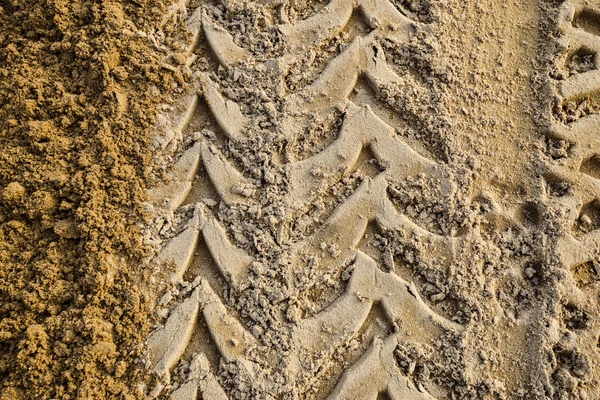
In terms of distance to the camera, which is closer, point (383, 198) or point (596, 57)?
point (383, 198)

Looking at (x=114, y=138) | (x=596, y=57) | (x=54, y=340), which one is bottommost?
(x=54, y=340)

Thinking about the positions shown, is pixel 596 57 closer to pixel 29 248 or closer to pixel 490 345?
pixel 490 345

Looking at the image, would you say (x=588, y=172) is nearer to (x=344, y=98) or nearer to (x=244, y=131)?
(x=344, y=98)

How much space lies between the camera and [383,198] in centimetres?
109

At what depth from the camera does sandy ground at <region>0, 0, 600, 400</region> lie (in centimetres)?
99

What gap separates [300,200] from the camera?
108 centimetres

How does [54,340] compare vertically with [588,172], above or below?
below

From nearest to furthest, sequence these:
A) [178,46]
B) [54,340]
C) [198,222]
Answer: [54,340] → [198,222] → [178,46]

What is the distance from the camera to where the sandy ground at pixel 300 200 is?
3.24ft

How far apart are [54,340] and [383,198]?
0.72 meters

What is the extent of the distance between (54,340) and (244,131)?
1.88ft

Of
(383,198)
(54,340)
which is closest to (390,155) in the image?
(383,198)

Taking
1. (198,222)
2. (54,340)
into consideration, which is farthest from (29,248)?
(198,222)

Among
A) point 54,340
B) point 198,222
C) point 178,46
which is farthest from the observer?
point 178,46
